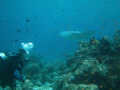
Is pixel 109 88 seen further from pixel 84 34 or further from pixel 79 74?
pixel 84 34

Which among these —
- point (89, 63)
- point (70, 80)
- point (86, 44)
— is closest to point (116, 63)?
point (89, 63)

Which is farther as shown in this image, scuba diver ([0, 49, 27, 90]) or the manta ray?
the manta ray

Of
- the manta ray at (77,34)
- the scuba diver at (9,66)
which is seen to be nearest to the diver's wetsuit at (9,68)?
the scuba diver at (9,66)

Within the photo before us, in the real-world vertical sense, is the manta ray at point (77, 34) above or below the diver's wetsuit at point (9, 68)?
above

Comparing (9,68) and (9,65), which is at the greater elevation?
(9,65)

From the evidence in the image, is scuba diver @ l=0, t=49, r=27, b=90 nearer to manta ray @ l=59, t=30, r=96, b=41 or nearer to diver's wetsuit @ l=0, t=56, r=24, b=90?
diver's wetsuit @ l=0, t=56, r=24, b=90

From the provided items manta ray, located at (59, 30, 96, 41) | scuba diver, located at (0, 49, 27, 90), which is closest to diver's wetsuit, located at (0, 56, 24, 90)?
scuba diver, located at (0, 49, 27, 90)

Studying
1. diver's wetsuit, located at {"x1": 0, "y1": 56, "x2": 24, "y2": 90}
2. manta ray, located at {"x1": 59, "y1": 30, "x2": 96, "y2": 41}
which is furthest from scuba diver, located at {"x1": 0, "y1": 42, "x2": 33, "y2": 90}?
manta ray, located at {"x1": 59, "y1": 30, "x2": 96, "y2": 41}

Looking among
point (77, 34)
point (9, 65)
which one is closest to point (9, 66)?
point (9, 65)

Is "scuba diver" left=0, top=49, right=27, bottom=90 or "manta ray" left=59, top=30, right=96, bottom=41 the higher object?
"manta ray" left=59, top=30, right=96, bottom=41

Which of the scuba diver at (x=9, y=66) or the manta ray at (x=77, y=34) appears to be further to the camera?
the manta ray at (x=77, y=34)

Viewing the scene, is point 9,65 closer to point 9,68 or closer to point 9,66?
point 9,66

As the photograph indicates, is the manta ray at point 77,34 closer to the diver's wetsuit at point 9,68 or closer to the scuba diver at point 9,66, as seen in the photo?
the scuba diver at point 9,66

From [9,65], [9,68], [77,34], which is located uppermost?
[77,34]
